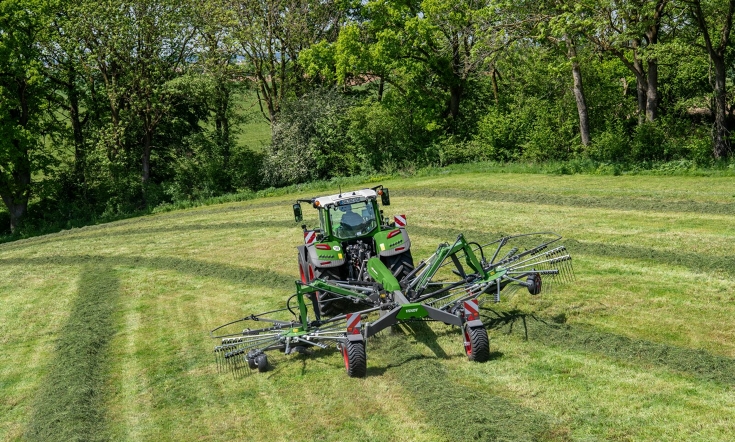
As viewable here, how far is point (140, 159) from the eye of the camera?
36750mm

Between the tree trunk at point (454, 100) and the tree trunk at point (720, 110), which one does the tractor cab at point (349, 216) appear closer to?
the tree trunk at point (720, 110)

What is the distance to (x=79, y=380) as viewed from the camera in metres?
10.3

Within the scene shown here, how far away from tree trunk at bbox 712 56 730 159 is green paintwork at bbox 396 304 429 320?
17492mm

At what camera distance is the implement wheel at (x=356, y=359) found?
9.14 m

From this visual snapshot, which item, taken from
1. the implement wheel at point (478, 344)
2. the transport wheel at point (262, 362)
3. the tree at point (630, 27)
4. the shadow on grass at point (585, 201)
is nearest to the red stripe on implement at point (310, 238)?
the transport wheel at point (262, 362)

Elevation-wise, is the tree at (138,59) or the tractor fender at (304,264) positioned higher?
the tree at (138,59)

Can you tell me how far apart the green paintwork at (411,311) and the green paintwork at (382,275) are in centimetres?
63

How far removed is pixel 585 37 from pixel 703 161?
567 centimetres

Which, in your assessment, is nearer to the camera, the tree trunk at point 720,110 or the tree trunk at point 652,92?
the tree trunk at point 720,110

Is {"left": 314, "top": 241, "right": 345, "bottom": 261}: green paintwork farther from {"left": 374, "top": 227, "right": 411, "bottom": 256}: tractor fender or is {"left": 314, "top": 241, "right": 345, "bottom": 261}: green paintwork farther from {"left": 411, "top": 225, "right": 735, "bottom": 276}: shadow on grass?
{"left": 411, "top": 225, "right": 735, "bottom": 276}: shadow on grass

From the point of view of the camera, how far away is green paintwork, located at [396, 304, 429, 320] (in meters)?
9.34

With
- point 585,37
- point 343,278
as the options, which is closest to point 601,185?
point 585,37

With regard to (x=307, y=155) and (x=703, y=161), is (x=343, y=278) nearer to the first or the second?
(x=703, y=161)

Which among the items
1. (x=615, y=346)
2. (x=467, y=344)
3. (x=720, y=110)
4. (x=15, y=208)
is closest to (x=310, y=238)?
(x=467, y=344)
